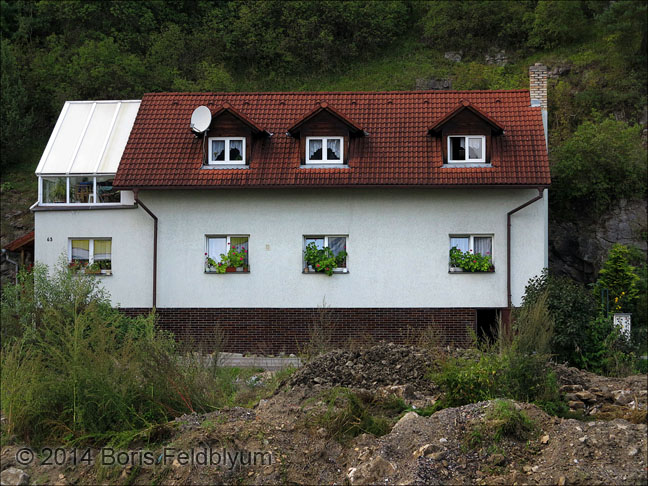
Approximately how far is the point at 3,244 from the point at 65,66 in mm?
13261

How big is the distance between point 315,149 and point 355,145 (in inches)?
46.0

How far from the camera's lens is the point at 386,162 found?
20391mm

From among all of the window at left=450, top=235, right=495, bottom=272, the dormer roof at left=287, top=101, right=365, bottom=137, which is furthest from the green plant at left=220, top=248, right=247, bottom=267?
the window at left=450, top=235, right=495, bottom=272

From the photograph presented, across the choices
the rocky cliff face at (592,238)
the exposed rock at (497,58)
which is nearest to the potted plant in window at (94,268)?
the rocky cliff face at (592,238)

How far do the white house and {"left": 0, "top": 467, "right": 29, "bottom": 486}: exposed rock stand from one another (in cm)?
1132

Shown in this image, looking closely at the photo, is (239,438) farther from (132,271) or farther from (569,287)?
(132,271)

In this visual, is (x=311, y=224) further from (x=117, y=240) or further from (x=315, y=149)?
(x=117, y=240)

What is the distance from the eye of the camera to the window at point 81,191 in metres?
21.1

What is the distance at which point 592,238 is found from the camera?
82.5 ft

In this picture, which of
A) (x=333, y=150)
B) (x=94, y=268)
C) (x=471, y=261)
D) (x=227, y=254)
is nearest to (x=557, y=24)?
(x=333, y=150)

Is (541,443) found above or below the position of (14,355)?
below

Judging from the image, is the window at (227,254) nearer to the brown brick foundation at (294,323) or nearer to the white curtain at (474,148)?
the brown brick foundation at (294,323)

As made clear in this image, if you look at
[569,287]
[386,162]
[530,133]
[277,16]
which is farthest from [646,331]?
[277,16]

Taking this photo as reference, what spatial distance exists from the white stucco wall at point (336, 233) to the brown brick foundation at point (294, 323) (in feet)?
0.73
